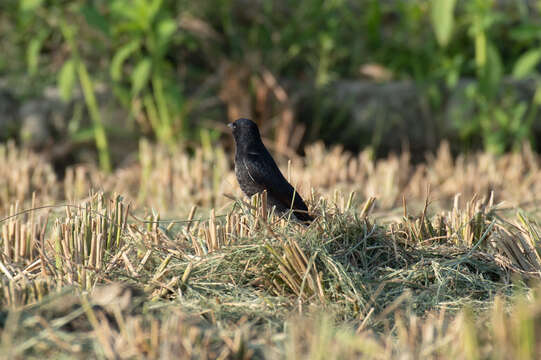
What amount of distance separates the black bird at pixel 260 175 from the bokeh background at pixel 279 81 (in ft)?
10.6

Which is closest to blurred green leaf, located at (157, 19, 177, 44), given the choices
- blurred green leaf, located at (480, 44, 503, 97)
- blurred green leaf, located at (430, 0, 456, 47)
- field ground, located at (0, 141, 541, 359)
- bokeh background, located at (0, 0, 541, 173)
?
bokeh background, located at (0, 0, 541, 173)

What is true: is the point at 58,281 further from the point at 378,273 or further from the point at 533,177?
the point at 533,177

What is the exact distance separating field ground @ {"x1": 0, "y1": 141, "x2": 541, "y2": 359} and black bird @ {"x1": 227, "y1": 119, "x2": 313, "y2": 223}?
0.16 m

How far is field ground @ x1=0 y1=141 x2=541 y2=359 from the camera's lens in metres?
1.89

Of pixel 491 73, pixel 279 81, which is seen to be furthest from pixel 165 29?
pixel 491 73

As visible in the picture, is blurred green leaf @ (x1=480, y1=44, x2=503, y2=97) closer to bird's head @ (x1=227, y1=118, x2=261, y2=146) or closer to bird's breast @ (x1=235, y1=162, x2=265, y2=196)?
bird's head @ (x1=227, y1=118, x2=261, y2=146)

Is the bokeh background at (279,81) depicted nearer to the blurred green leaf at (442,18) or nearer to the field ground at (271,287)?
the blurred green leaf at (442,18)

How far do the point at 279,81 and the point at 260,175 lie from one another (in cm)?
466

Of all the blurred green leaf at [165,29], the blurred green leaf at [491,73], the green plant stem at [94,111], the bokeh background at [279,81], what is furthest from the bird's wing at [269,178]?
the blurred green leaf at [491,73]

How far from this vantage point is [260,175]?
3.36m

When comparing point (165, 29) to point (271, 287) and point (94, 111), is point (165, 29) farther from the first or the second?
point (271, 287)

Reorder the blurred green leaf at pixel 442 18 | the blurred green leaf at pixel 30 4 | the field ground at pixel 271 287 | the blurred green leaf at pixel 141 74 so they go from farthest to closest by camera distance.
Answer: the blurred green leaf at pixel 442 18 < the blurred green leaf at pixel 141 74 < the blurred green leaf at pixel 30 4 < the field ground at pixel 271 287

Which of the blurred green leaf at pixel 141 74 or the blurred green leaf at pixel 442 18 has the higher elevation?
the blurred green leaf at pixel 442 18

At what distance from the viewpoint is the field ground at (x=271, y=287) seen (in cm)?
189
